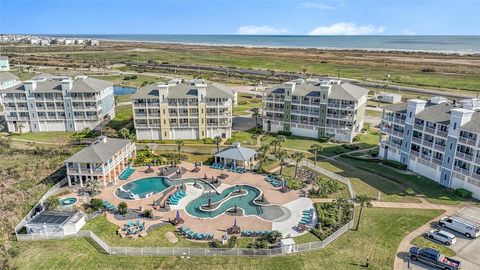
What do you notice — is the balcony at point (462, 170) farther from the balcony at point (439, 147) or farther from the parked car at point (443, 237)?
the parked car at point (443, 237)

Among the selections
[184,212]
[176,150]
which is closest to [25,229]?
[184,212]

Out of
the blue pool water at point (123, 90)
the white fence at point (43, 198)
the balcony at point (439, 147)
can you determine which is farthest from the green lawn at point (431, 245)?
the blue pool water at point (123, 90)

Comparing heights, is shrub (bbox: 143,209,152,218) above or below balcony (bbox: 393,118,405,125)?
below

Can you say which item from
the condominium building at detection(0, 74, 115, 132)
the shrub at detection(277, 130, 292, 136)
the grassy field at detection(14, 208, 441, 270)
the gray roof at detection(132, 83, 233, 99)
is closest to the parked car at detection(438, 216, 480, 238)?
the grassy field at detection(14, 208, 441, 270)

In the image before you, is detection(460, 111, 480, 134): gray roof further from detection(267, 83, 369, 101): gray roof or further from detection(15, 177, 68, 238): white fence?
detection(15, 177, 68, 238): white fence

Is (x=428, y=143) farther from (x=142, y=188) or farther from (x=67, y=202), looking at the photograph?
(x=67, y=202)
